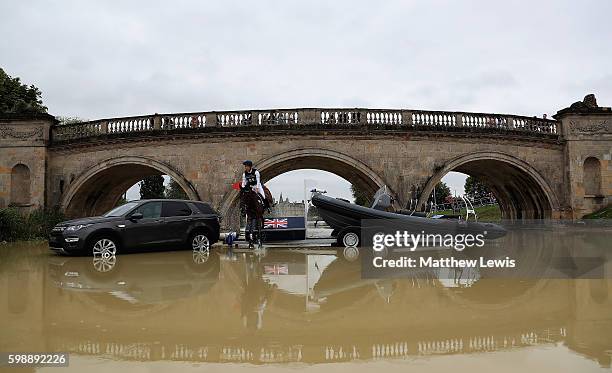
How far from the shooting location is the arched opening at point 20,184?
17.5 metres

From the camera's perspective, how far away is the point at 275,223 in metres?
10.9

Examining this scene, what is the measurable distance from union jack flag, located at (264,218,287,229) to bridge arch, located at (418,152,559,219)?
7204mm

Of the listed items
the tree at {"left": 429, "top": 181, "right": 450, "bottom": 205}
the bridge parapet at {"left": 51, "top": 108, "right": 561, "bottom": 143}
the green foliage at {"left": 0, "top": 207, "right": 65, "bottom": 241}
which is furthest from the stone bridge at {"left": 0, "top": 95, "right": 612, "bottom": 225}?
the tree at {"left": 429, "top": 181, "right": 450, "bottom": 205}

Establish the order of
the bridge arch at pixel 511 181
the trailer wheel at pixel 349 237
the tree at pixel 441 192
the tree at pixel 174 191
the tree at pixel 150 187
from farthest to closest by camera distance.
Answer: the tree at pixel 174 191
the tree at pixel 441 192
the tree at pixel 150 187
the bridge arch at pixel 511 181
the trailer wheel at pixel 349 237

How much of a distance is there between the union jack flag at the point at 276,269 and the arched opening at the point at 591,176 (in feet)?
48.5

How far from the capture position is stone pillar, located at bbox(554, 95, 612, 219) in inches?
671

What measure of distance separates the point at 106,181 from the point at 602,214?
19.6 metres

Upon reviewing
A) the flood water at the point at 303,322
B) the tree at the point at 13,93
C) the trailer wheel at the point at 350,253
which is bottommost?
the flood water at the point at 303,322

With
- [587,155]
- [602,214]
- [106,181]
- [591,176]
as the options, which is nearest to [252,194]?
[106,181]

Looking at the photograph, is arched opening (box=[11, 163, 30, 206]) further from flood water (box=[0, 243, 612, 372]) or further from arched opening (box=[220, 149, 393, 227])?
flood water (box=[0, 243, 612, 372])

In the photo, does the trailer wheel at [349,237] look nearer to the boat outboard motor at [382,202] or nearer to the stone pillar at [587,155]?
the boat outboard motor at [382,202]

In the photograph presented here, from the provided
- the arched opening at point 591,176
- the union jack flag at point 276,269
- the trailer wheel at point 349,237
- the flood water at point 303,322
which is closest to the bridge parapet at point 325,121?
the arched opening at point 591,176

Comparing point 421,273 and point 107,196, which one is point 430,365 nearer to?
point 421,273

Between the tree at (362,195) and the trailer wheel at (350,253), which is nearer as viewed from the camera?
the trailer wheel at (350,253)
